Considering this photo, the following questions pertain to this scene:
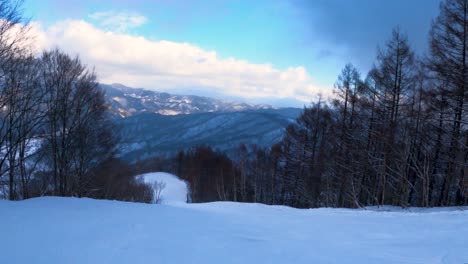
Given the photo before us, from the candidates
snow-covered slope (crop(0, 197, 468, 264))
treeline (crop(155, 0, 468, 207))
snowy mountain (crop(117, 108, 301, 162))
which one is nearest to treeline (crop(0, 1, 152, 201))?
snow-covered slope (crop(0, 197, 468, 264))

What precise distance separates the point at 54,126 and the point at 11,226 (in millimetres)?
10925

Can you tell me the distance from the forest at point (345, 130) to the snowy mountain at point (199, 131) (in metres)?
97.5

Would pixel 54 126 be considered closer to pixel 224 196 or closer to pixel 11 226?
pixel 11 226

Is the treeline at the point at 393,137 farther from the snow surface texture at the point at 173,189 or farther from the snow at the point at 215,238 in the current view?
the snow surface texture at the point at 173,189

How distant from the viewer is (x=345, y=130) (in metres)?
20.1

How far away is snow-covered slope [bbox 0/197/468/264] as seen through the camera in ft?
15.6

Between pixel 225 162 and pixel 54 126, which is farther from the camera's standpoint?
pixel 225 162

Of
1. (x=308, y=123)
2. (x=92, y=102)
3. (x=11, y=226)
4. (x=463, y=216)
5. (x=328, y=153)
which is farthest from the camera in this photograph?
(x=308, y=123)

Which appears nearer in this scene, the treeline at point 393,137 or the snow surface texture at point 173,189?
the treeline at point 393,137

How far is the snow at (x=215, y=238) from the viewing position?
15.6 ft

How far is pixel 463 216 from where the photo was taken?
753 cm

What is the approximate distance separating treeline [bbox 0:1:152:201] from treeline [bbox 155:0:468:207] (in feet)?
47.8

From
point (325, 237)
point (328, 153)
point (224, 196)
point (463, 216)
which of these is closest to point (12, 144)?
point (325, 237)

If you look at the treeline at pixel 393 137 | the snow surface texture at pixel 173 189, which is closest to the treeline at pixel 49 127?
the treeline at pixel 393 137
